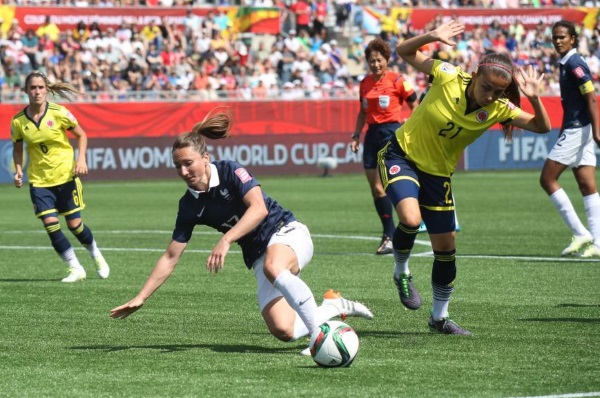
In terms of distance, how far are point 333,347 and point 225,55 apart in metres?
30.3

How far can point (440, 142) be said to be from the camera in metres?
9.12

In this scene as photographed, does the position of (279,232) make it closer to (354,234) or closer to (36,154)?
(36,154)

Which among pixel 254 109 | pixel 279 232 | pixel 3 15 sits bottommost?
pixel 254 109

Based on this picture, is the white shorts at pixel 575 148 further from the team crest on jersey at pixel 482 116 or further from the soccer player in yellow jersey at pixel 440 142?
the team crest on jersey at pixel 482 116

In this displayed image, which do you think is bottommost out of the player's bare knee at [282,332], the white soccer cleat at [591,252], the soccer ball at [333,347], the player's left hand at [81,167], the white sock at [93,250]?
the white soccer cleat at [591,252]

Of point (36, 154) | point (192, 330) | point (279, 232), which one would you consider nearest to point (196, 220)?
point (279, 232)

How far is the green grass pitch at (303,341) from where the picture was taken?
696cm

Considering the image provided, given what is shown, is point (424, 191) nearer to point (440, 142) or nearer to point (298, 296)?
point (440, 142)

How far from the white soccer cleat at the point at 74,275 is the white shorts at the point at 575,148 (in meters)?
5.72

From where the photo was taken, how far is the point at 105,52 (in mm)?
35031

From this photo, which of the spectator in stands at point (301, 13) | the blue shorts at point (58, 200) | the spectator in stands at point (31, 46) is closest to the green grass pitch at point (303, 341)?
the blue shorts at point (58, 200)

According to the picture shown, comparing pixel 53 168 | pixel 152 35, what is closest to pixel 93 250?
pixel 53 168

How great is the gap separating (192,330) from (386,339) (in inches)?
63.6

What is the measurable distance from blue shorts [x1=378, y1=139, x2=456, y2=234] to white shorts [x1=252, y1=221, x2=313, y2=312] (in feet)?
3.45
